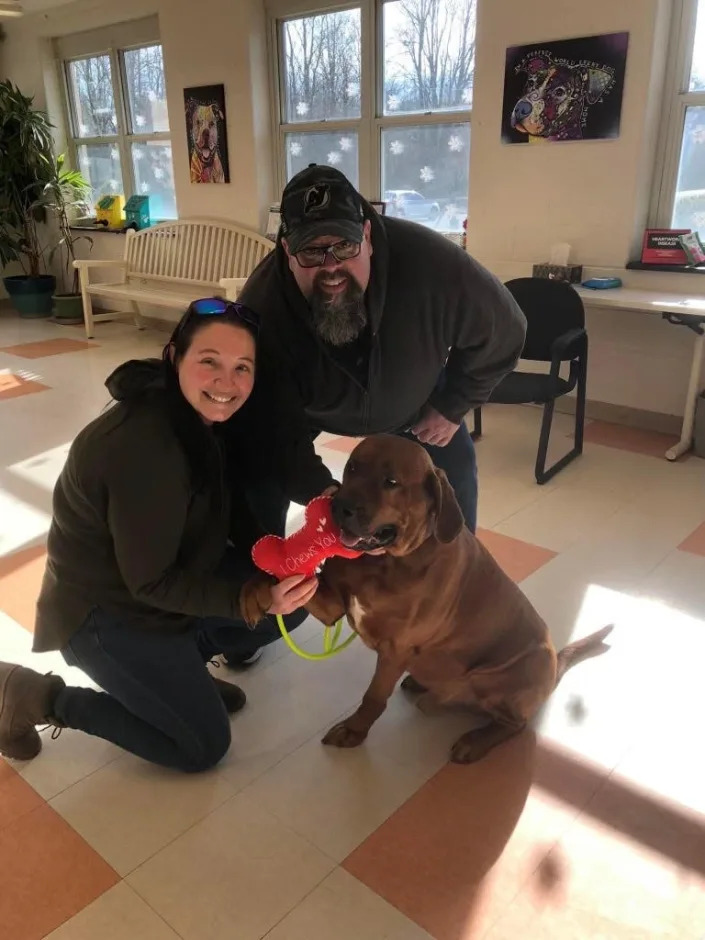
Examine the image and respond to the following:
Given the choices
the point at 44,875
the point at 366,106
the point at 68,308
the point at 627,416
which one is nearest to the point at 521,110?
the point at 366,106

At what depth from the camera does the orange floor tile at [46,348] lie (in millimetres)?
5969

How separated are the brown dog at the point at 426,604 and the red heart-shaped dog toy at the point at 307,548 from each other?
0.03 metres

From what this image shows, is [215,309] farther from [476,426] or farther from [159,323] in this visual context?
[159,323]

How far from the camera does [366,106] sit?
5125mm

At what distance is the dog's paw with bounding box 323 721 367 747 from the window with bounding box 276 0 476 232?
3933mm

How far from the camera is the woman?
4.76 ft

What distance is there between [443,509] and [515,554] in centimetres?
135

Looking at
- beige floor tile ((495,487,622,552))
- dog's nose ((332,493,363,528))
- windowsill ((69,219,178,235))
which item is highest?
windowsill ((69,219,178,235))

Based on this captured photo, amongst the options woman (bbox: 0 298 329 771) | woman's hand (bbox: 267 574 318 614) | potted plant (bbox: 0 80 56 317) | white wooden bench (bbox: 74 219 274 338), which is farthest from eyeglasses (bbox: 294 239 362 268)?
potted plant (bbox: 0 80 56 317)

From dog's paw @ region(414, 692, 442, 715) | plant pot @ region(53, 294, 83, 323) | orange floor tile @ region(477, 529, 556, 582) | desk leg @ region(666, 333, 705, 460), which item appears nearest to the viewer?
dog's paw @ region(414, 692, 442, 715)

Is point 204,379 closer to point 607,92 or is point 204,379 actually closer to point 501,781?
point 501,781

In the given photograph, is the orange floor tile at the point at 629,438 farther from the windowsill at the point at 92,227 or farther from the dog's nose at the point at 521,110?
the windowsill at the point at 92,227

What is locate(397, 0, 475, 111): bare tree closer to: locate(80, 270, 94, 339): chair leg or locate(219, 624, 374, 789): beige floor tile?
locate(80, 270, 94, 339): chair leg

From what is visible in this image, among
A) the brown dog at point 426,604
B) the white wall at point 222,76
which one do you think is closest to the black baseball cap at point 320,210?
the brown dog at point 426,604
